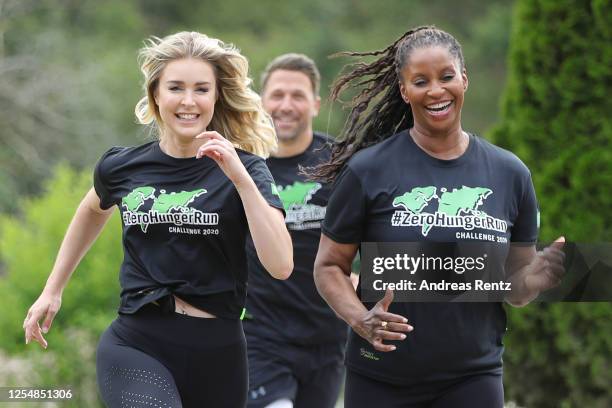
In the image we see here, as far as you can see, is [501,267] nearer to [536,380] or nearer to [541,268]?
[541,268]

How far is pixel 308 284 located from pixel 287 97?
1.09 metres

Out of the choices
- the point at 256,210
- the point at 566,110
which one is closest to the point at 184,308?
the point at 256,210

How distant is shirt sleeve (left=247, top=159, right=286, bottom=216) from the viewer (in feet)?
13.2

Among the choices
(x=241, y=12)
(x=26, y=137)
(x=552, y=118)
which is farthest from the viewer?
(x=241, y=12)

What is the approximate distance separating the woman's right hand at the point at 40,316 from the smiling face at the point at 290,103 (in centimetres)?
177

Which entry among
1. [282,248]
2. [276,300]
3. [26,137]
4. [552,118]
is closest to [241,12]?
[26,137]

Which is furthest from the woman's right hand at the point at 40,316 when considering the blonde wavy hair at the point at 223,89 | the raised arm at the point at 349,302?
the raised arm at the point at 349,302

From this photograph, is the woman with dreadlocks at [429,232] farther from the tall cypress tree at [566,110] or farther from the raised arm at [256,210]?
the tall cypress tree at [566,110]

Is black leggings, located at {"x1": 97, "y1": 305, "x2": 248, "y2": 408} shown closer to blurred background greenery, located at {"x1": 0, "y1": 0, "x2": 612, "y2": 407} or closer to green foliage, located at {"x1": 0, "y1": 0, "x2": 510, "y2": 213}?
blurred background greenery, located at {"x1": 0, "y1": 0, "x2": 612, "y2": 407}

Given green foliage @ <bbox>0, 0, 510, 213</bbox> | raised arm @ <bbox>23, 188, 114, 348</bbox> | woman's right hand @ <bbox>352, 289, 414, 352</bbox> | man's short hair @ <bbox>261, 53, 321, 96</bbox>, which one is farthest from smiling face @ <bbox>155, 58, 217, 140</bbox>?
green foliage @ <bbox>0, 0, 510, 213</bbox>

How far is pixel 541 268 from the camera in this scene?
154 inches

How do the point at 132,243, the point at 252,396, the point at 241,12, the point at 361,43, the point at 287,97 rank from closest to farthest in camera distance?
the point at 132,243
the point at 252,396
the point at 287,97
the point at 361,43
the point at 241,12

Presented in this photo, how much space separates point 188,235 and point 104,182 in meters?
0.55

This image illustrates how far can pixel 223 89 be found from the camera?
14.6 ft
